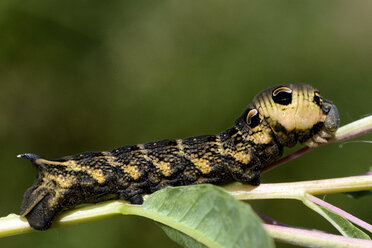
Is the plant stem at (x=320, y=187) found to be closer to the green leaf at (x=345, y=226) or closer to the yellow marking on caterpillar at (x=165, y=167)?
the green leaf at (x=345, y=226)

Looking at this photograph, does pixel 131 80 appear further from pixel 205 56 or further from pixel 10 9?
pixel 10 9

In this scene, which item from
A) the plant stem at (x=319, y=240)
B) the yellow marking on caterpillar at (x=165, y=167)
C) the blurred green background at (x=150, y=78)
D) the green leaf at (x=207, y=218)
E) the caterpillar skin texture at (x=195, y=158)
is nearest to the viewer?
the green leaf at (x=207, y=218)

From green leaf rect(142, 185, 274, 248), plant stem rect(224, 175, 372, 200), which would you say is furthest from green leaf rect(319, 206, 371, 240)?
green leaf rect(142, 185, 274, 248)

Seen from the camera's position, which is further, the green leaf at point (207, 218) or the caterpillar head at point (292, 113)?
the caterpillar head at point (292, 113)

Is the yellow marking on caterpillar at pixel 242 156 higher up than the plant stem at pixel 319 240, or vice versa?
the yellow marking on caterpillar at pixel 242 156

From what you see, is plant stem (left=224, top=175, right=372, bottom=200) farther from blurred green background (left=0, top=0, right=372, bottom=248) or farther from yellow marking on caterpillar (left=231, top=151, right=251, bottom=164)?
blurred green background (left=0, top=0, right=372, bottom=248)

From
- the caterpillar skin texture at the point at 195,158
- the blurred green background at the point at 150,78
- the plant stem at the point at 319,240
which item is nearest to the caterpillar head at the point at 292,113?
the caterpillar skin texture at the point at 195,158
